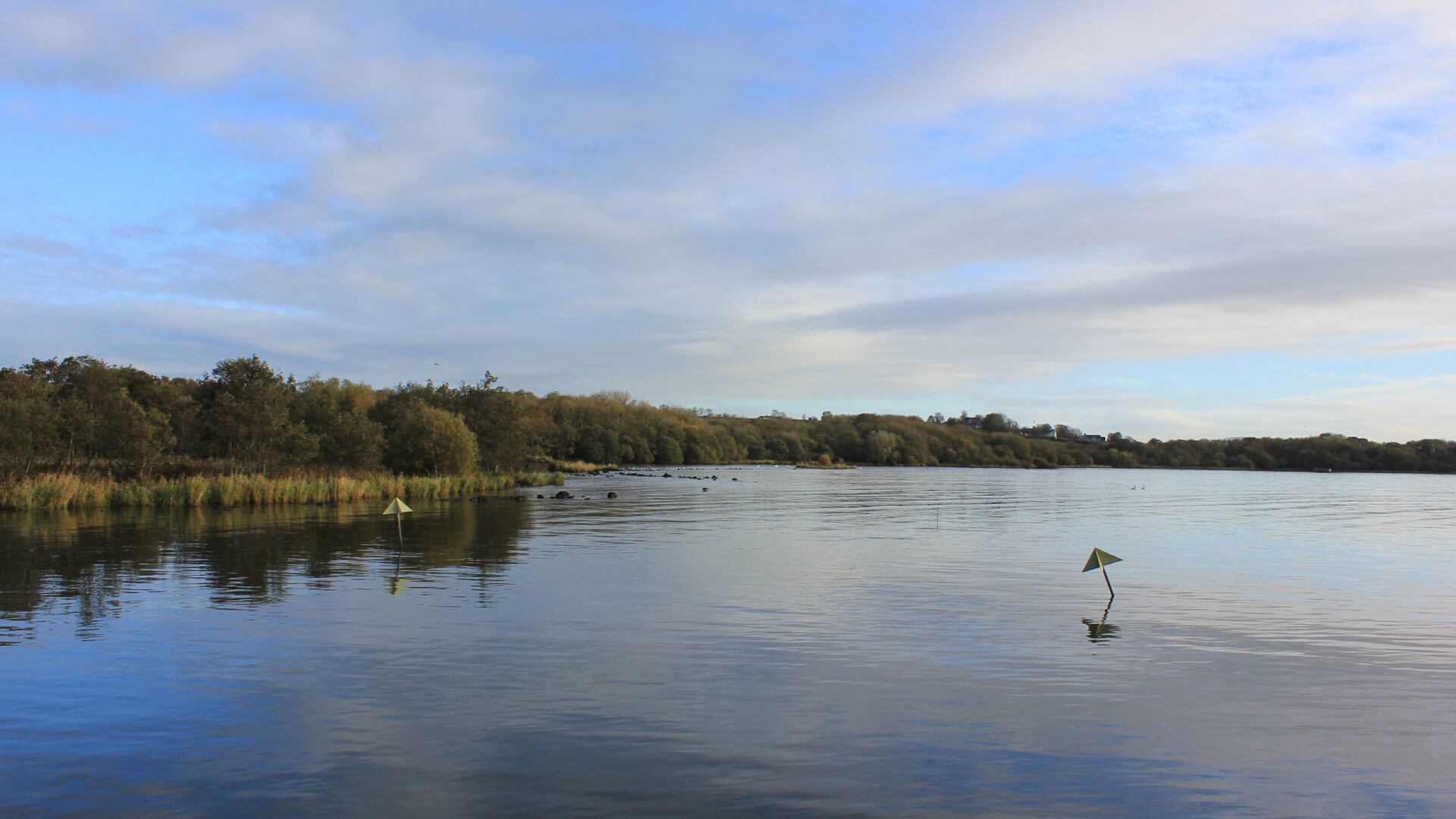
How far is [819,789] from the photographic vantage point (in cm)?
778

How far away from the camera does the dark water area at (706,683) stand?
780cm

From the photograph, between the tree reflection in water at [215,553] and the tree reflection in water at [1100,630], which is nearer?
the tree reflection in water at [1100,630]

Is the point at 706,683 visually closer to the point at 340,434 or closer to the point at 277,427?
the point at 277,427

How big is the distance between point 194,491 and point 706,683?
35761mm

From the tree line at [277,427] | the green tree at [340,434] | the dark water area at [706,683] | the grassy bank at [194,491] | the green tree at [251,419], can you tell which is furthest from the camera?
the green tree at [340,434]

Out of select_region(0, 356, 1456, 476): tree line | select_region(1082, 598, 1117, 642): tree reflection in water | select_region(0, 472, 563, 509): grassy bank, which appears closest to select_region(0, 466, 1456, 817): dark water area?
select_region(1082, 598, 1117, 642): tree reflection in water

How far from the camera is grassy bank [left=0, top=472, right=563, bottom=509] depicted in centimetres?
3478

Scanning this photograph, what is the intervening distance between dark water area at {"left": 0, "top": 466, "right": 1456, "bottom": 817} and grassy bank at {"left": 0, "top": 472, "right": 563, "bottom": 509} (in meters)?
10.9

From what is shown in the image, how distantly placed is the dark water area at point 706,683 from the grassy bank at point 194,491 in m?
10.9

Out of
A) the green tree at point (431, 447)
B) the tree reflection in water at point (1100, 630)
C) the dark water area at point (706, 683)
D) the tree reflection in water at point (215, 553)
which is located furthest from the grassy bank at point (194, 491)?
the tree reflection in water at point (1100, 630)

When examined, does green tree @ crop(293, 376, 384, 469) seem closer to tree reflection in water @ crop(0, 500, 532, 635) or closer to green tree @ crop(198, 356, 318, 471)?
green tree @ crop(198, 356, 318, 471)

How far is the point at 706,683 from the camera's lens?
1129 cm

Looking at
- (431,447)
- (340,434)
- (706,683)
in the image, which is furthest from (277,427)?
(706,683)

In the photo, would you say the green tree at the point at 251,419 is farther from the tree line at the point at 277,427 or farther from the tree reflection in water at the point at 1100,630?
the tree reflection in water at the point at 1100,630
